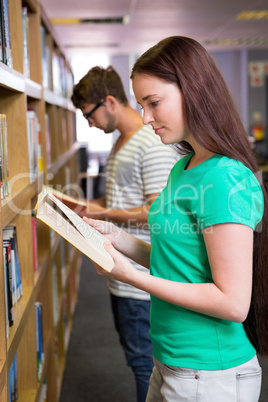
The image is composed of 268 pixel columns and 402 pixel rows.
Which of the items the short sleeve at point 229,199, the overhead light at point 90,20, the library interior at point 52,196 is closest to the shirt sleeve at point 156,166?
the library interior at point 52,196

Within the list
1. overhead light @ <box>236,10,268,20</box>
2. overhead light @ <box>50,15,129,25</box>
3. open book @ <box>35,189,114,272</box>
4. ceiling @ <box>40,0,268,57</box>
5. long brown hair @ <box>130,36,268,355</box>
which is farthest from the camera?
overhead light @ <box>236,10,268,20</box>

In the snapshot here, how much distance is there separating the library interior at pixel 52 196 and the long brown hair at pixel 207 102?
0.07 metres

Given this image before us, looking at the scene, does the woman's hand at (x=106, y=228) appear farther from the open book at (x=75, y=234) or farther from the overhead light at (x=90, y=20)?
the overhead light at (x=90, y=20)

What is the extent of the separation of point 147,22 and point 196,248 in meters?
5.88

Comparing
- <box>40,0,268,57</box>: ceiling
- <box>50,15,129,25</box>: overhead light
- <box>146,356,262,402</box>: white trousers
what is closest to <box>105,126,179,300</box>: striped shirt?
<box>146,356,262,402</box>: white trousers

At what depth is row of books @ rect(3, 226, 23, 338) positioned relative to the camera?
51.7 inches

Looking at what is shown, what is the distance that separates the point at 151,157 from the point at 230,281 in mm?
896

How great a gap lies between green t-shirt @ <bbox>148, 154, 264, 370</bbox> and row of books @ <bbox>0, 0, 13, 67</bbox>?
606mm

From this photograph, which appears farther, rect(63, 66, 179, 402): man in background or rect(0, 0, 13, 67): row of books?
rect(63, 66, 179, 402): man in background

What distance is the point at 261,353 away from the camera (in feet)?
3.98

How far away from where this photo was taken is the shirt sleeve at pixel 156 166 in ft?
5.90

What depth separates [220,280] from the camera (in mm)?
1008

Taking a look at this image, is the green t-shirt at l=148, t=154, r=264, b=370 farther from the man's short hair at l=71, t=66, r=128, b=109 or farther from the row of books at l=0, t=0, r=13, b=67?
the man's short hair at l=71, t=66, r=128, b=109

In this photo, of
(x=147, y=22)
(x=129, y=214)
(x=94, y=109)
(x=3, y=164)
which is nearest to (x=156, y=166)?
(x=129, y=214)
